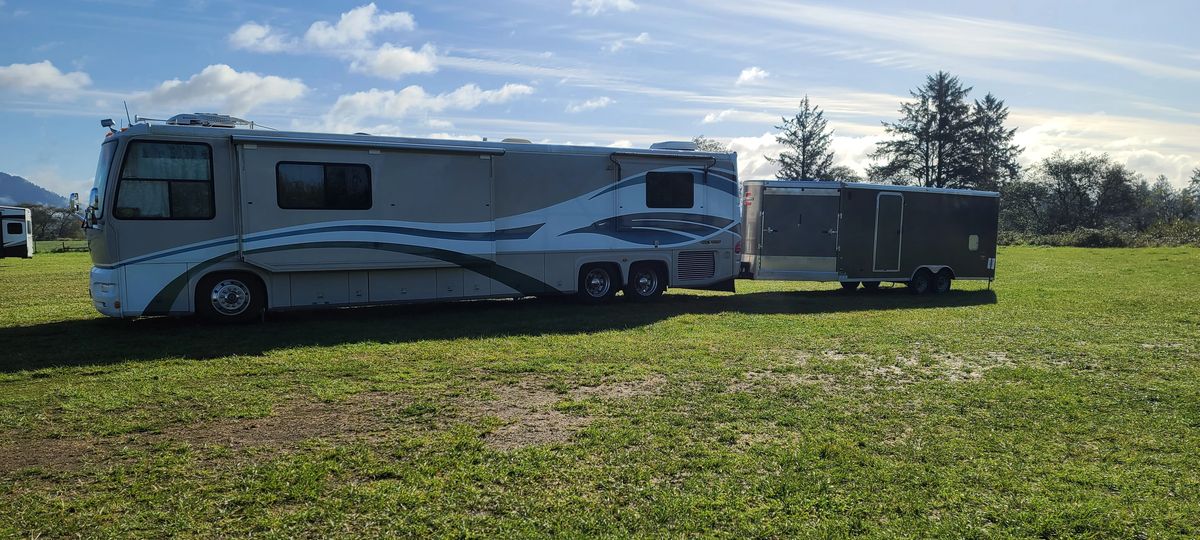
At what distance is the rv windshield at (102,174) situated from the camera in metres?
10.1

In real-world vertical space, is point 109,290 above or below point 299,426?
above

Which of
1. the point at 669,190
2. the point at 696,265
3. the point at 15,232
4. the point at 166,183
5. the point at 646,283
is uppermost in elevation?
the point at 669,190

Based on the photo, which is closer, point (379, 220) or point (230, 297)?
point (230, 297)

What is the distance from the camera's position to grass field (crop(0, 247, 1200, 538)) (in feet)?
13.6


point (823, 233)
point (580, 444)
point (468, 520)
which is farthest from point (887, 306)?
point (468, 520)

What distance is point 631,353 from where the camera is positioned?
890 centimetres

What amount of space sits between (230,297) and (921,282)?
14.3 meters

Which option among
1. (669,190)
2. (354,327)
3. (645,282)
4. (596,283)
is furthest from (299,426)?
(669,190)

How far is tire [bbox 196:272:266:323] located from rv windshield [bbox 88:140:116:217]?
5.23ft

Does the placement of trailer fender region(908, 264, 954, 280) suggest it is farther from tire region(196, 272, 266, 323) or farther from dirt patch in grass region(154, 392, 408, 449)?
dirt patch in grass region(154, 392, 408, 449)

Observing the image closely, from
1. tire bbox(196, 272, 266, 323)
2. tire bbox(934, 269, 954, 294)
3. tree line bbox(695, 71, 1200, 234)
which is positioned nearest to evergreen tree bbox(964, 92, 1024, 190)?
tree line bbox(695, 71, 1200, 234)

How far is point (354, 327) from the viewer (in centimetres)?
1085

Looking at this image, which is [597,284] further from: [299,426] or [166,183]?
[299,426]

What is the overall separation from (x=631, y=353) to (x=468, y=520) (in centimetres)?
498
